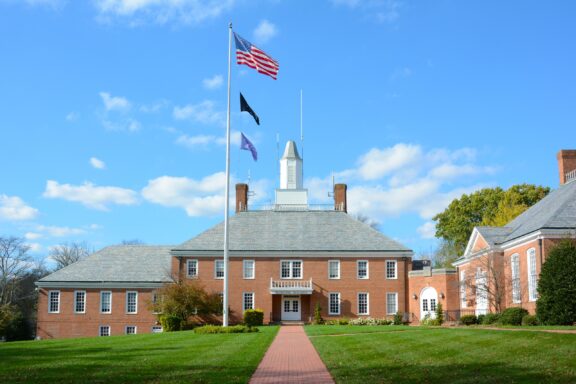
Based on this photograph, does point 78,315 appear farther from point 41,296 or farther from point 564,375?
point 564,375

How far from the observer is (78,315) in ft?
169

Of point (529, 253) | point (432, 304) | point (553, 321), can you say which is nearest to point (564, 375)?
point (553, 321)

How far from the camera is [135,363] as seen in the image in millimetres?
16875

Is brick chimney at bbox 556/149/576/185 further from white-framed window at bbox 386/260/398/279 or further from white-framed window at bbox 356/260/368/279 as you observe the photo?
white-framed window at bbox 356/260/368/279

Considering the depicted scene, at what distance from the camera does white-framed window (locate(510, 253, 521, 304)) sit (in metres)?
37.2

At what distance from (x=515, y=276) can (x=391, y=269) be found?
14.4 meters

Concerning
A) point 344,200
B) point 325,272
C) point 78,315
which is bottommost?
point 78,315

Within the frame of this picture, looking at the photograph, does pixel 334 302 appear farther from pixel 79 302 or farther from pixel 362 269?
pixel 79 302


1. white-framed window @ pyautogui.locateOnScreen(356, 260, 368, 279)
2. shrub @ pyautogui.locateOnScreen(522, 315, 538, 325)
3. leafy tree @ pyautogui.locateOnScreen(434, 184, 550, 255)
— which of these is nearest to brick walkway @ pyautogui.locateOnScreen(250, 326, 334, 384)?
shrub @ pyautogui.locateOnScreen(522, 315, 538, 325)

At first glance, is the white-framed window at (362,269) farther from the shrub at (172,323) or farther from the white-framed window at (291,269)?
the shrub at (172,323)

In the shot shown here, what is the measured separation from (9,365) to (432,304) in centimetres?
3675

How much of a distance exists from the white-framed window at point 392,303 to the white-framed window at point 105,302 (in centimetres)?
2141

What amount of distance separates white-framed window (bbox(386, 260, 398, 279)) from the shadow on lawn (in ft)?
119

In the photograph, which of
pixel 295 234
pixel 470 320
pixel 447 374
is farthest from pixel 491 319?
pixel 447 374
